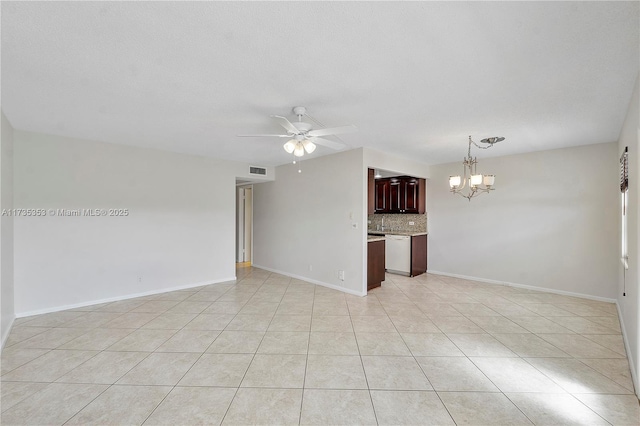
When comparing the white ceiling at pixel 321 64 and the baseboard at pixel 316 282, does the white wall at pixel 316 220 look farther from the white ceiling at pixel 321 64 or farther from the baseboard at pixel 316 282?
the white ceiling at pixel 321 64

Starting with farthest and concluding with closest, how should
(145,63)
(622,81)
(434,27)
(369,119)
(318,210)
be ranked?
(318,210)
(369,119)
(622,81)
(145,63)
(434,27)

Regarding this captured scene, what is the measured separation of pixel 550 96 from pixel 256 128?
10.2 feet

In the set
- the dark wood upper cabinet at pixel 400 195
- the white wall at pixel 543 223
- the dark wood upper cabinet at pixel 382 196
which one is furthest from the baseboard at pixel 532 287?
the dark wood upper cabinet at pixel 382 196

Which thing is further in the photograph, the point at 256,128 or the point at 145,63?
the point at 256,128

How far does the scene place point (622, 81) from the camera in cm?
230

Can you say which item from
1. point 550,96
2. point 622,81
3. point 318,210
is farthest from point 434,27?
point 318,210

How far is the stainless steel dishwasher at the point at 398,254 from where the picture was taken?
6023mm

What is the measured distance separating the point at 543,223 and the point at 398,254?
2.64 m

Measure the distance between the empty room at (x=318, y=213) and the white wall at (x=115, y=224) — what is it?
0.03 m

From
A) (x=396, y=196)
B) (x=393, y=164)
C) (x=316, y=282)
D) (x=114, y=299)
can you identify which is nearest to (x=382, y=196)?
(x=396, y=196)

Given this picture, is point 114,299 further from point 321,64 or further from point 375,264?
point 321,64

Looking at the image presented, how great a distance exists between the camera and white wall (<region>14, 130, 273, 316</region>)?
3.74 metres

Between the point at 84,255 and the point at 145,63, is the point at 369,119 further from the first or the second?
the point at 84,255

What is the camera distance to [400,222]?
686cm
